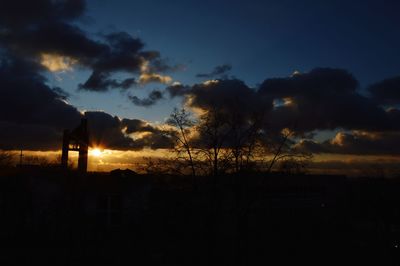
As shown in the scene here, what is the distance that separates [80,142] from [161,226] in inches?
351

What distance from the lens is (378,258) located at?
76.8 feet

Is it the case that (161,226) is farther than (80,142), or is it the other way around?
(80,142)

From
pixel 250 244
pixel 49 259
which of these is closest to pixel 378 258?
pixel 250 244

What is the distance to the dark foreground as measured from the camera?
20.0 metres

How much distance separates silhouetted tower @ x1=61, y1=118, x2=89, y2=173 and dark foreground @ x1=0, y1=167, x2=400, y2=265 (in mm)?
2510

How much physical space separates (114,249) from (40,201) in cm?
717

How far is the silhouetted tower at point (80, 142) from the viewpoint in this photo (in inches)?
1096

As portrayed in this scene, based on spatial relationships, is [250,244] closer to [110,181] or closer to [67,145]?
[110,181]

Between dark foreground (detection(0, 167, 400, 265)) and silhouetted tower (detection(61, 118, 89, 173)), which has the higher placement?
silhouetted tower (detection(61, 118, 89, 173))

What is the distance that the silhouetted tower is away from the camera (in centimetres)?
2783

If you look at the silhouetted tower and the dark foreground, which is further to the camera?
the silhouetted tower

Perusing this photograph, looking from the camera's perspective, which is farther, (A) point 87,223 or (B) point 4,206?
(B) point 4,206

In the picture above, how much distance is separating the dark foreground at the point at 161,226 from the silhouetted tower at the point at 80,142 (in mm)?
2510

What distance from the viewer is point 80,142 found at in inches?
1135
